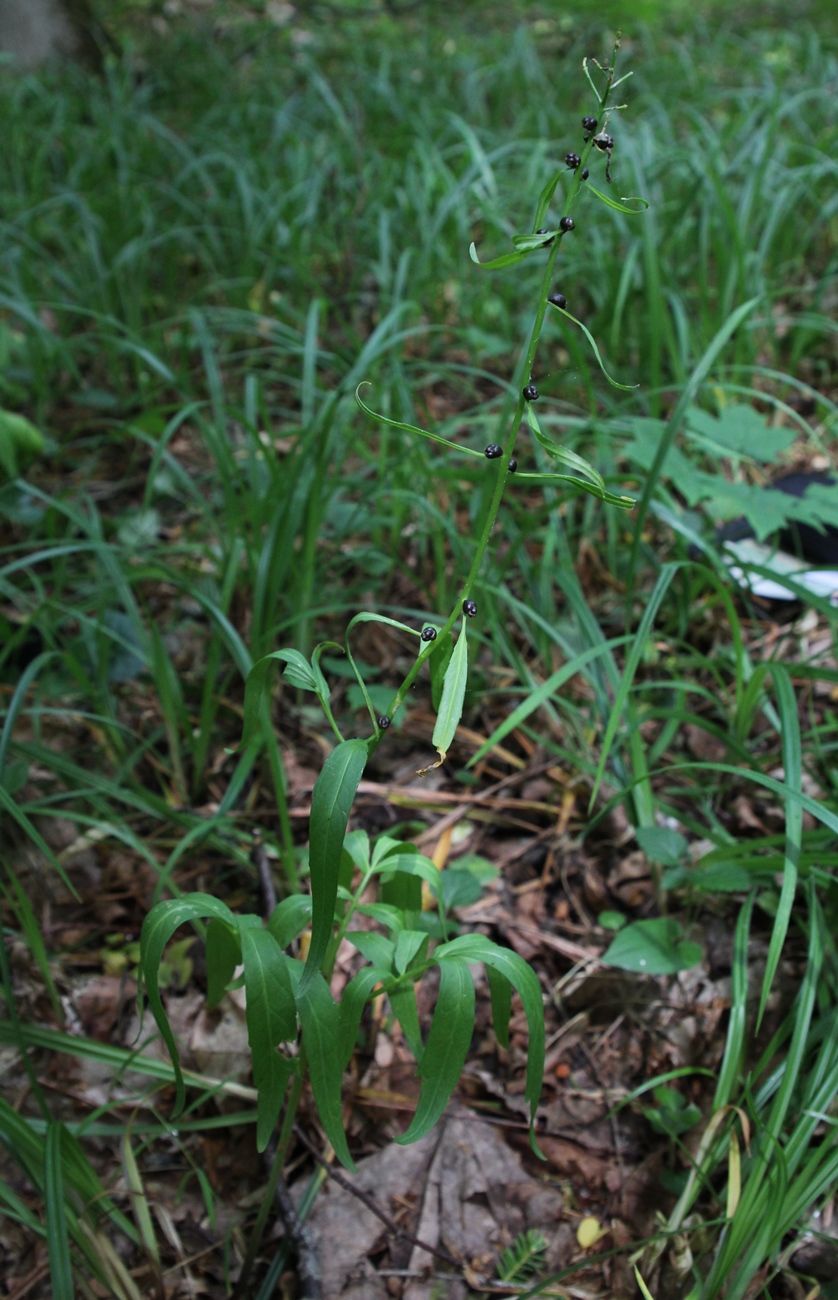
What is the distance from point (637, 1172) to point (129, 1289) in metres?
0.69

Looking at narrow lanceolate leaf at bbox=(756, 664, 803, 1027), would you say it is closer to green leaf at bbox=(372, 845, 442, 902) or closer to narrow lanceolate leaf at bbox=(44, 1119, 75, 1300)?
green leaf at bbox=(372, 845, 442, 902)

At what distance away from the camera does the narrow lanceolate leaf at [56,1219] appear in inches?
40.1

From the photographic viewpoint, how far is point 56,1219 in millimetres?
1068

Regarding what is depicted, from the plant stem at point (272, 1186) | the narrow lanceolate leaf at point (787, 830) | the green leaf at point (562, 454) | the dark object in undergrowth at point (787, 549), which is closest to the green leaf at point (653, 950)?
the narrow lanceolate leaf at point (787, 830)

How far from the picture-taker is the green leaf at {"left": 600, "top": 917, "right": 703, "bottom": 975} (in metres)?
1.37


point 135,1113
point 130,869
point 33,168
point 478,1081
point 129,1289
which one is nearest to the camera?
point 129,1289

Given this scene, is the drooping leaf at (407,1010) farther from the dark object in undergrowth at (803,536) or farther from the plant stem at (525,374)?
the dark object in undergrowth at (803,536)

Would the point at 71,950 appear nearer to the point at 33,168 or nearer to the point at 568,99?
the point at 33,168

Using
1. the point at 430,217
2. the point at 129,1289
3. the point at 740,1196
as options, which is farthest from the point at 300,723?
the point at 430,217

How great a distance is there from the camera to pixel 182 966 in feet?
4.99

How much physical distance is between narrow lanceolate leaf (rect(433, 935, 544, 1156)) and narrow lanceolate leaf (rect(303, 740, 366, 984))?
6.2 inches

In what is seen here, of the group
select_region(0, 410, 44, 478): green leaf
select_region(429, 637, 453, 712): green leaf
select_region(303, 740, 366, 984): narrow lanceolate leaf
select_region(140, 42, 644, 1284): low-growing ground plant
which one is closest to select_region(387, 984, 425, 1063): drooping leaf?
select_region(140, 42, 644, 1284): low-growing ground plant

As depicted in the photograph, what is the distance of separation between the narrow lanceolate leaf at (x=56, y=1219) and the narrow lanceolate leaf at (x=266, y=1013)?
0.34 m

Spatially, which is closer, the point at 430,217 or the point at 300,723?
the point at 300,723
